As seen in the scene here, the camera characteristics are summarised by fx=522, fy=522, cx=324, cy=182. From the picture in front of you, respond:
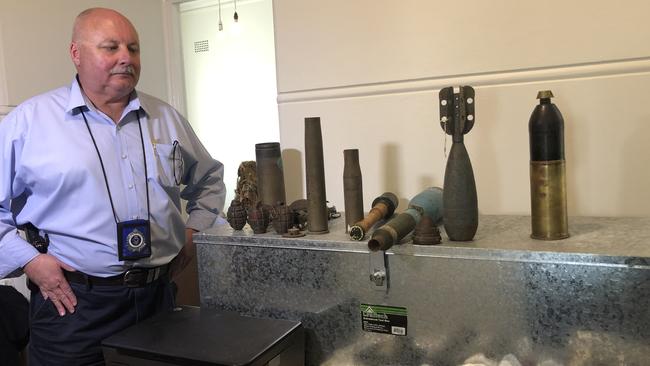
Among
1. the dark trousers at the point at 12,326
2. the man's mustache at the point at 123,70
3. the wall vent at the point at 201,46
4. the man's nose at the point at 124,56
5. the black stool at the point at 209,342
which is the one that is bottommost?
the dark trousers at the point at 12,326

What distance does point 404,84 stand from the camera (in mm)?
1536

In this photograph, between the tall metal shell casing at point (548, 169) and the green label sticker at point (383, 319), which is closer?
the tall metal shell casing at point (548, 169)

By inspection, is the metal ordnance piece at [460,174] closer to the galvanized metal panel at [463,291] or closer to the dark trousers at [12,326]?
the galvanized metal panel at [463,291]

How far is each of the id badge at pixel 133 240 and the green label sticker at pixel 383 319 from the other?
26.9 inches

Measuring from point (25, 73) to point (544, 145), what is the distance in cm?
197

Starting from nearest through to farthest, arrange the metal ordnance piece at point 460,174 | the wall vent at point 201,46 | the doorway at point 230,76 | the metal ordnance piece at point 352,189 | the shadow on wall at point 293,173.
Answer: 1. the metal ordnance piece at point 460,174
2. the metal ordnance piece at point 352,189
3. the shadow on wall at point 293,173
4. the doorway at point 230,76
5. the wall vent at point 201,46

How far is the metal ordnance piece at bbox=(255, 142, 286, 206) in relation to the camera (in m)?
1.35

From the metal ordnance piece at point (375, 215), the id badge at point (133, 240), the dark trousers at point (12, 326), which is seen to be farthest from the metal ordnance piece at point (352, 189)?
the dark trousers at point (12, 326)

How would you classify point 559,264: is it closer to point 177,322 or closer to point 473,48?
point 473,48

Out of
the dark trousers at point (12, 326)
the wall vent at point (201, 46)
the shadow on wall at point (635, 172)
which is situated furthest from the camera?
the wall vent at point (201, 46)

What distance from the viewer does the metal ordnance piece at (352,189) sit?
121cm

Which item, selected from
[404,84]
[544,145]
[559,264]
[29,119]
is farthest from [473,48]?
[29,119]

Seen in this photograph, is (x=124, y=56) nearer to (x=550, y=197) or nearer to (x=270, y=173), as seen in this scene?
(x=270, y=173)

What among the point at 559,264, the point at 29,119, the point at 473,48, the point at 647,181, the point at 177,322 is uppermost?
the point at 473,48
